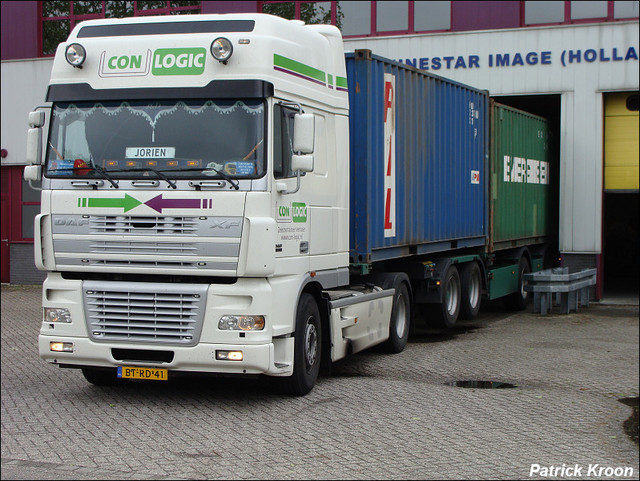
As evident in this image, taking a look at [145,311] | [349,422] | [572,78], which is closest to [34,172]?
[145,311]

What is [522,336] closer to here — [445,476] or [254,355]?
[254,355]

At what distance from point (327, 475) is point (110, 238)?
3336 millimetres

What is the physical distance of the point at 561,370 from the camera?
1092 cm

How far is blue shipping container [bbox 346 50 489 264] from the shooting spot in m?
10.9

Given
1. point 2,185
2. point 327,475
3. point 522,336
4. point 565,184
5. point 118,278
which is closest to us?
point 327,475

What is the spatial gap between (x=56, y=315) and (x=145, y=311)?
A: 93cm

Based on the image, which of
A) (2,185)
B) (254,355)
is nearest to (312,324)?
(254,355)

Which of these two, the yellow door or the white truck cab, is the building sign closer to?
the yellow door

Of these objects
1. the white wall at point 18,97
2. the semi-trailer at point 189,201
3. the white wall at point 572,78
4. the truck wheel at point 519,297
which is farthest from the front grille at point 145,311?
the white wall at point 18,97

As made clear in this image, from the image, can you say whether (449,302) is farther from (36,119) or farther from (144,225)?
(36,119)

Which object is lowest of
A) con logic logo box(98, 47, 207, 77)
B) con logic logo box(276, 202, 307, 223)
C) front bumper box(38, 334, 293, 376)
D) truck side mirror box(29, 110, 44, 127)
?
front bumper box(38, 334, 293, 376)

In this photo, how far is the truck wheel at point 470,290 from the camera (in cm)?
1509

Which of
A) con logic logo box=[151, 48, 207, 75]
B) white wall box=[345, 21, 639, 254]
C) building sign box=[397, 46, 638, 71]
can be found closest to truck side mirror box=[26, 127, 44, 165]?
con logic logo box=[151, 48, 207, 75]

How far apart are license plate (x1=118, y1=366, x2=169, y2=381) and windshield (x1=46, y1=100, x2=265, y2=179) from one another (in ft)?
5.73
